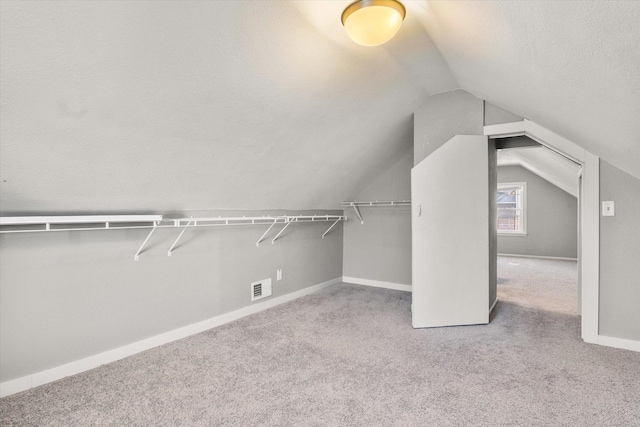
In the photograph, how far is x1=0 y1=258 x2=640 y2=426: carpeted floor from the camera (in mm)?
1669

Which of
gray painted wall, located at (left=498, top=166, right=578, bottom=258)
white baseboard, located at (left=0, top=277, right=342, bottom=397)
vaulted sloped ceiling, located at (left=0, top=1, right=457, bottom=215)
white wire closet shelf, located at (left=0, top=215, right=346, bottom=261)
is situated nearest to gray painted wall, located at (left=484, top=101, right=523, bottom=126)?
vaulted sloped ceiling, located at (left=0, top=1, right=457, bottom=215)

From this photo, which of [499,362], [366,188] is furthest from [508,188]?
[499,362]

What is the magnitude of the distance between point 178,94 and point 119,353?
5.86 feet

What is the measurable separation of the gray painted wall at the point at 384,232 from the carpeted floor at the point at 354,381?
142cm

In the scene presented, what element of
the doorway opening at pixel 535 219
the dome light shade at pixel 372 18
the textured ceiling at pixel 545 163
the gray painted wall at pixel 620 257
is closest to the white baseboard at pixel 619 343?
the gray painted wall at pixel 620 257

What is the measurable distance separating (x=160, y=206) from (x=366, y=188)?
2.73 metres

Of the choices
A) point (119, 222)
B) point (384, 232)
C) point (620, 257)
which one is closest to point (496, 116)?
point (620, 257)

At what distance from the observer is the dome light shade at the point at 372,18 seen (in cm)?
158

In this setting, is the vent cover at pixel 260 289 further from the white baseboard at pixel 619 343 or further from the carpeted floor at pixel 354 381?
the white baseboard at pixel 619 343

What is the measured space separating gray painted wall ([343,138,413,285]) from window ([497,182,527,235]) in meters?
4.43

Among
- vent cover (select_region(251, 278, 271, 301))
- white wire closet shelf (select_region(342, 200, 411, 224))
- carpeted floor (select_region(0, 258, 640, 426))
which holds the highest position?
white wire closet shelf (select_region(342, 200, 411, 224))

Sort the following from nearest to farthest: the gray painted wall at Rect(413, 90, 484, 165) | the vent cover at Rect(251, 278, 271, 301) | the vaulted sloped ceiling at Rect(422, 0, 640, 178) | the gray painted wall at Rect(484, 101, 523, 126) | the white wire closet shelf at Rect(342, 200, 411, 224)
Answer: the vaulted sloped ceiling at Rect(422, 0, 640, 178) < the gray painted wall at Rect(484, 101, 523, 126) < the gray painted wall at Rect(413, 90, 484, 165) < the vent cover at Rect(251, 278, 271, 301) < the white wire closet shelf at Rect(342, 200, 411, 224)

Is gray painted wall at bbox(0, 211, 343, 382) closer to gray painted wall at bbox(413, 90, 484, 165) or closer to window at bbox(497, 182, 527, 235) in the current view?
gray painted wall at bbox(413, 90, 484, 165)

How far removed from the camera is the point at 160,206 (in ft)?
8.04
